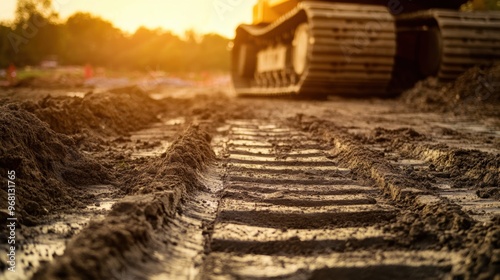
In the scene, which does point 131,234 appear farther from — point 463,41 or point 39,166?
point 463,41

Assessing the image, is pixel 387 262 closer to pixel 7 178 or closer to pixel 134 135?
pixel 7 178

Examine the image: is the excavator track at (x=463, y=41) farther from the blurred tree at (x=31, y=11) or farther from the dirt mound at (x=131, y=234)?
the blurred tree at (x=31, y=11)

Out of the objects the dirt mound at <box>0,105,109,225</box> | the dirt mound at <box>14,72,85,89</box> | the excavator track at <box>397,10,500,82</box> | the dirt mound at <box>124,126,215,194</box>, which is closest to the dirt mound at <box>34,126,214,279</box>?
the dirt mound at <box>124,126,215,194</box>

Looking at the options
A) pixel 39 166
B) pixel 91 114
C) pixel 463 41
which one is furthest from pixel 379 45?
pixel 39 166

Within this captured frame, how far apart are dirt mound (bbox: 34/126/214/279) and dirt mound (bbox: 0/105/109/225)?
401 mm

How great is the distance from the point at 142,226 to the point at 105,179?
1315 mm

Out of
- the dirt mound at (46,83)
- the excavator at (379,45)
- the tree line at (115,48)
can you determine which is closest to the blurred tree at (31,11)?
the tree line at (115,48)

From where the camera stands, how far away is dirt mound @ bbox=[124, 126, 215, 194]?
2854 mm

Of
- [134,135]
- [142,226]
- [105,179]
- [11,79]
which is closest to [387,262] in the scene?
[142,226]

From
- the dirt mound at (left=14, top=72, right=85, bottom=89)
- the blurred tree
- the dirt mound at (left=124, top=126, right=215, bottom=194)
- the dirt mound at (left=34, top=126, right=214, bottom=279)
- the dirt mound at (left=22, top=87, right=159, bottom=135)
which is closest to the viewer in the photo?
the dirt mound at (left=34, top=126, right=214, bottom=279)

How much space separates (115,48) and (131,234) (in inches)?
2535

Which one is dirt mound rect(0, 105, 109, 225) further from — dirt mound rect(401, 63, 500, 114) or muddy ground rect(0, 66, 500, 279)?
dirt mound rect(401, 63, 500, 114)

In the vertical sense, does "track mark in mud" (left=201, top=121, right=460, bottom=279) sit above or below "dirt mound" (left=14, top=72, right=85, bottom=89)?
below

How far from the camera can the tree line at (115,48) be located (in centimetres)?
3910
